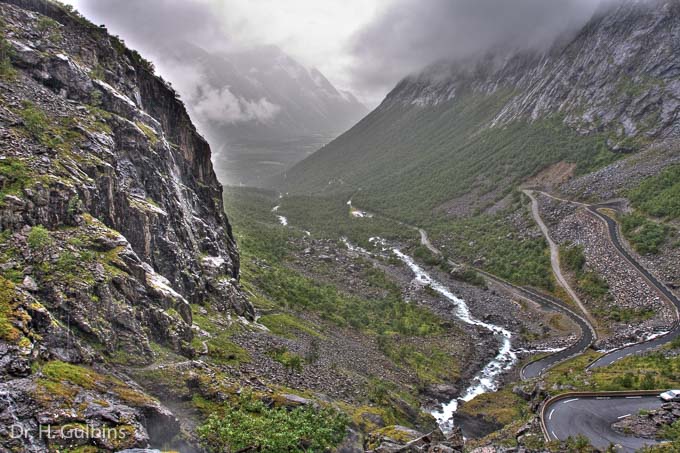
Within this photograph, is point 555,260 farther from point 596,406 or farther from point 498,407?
point 596,406

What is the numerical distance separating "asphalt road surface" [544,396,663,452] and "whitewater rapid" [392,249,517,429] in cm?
1042

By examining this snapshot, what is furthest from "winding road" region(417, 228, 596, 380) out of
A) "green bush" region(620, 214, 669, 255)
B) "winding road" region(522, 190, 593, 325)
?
"green bush" region(620, 214, 669, 255)

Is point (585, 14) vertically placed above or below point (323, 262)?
above

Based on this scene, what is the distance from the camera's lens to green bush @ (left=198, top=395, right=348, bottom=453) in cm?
2120

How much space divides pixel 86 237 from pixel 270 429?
50.7 ft

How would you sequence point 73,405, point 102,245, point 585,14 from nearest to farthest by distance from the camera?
point 73,405 → point 102,245 → point 585,14

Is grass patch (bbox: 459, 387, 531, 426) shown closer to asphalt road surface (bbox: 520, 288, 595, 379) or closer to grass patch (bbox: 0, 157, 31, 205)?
asphalt road surface (bbox: 520, 288, 595, 379)

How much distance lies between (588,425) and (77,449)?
30.3 m

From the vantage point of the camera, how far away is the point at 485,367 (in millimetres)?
51531

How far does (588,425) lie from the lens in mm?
29031

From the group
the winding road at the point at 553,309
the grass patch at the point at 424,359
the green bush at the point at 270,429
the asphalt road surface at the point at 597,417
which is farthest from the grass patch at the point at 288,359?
the winding road at the point at 553,309

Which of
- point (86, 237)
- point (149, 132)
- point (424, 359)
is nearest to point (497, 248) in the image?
point (424, 359)

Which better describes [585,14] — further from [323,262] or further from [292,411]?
[292,411]

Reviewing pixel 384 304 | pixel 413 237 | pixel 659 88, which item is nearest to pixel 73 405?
pixel 384 304
